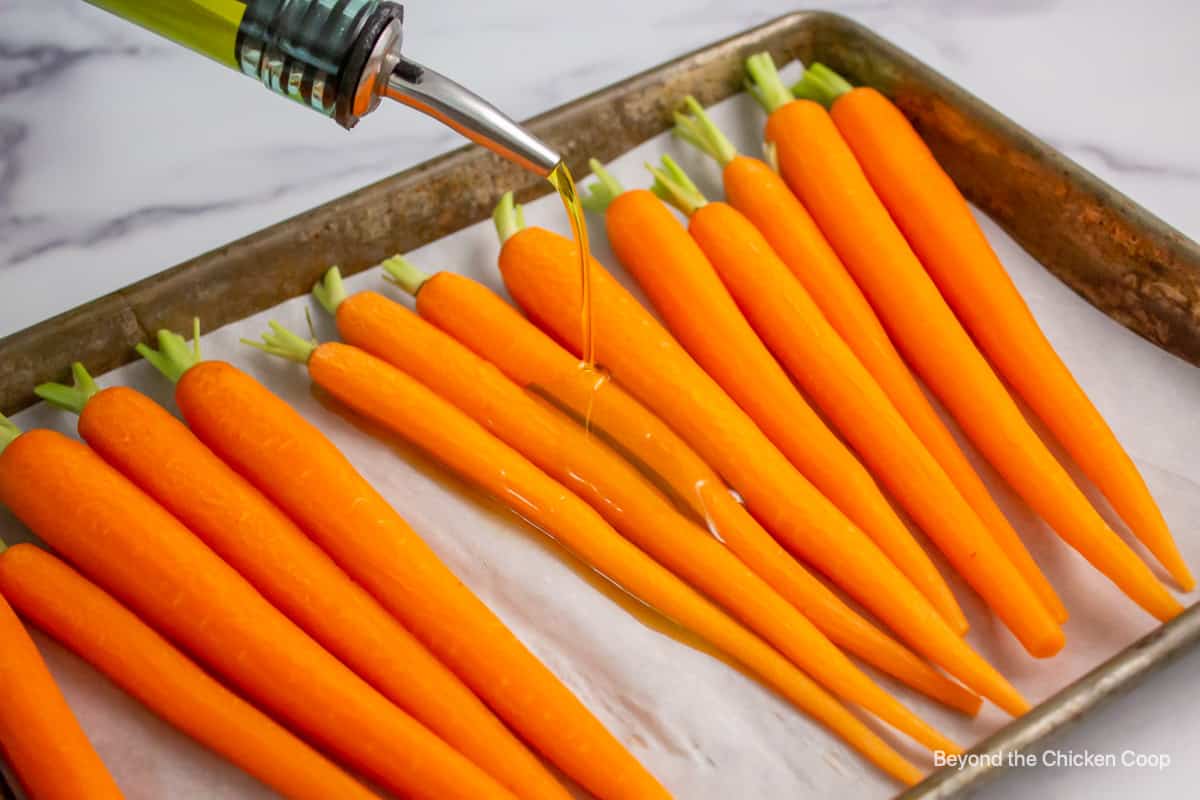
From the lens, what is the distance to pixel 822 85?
142cm

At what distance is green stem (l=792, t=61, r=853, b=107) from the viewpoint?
141 cm

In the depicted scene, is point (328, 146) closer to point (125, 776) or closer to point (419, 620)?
point (419, 620)

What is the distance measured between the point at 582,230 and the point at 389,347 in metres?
0.20

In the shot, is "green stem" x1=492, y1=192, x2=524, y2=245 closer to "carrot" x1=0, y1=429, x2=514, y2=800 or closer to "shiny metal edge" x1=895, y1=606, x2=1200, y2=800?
"carrot" x1=0, y1=429, x2=514, y2=800

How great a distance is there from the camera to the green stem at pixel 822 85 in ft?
4.63

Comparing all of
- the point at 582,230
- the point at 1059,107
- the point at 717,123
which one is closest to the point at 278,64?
the point at 582,230

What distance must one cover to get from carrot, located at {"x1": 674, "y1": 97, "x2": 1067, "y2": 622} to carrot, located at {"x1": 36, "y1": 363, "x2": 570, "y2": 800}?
16.7 inches

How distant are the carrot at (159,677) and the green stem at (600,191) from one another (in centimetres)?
60

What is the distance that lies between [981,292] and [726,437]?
0.30m

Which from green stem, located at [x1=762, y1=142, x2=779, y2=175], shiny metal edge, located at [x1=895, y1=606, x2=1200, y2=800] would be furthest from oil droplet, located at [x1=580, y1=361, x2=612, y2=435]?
shiny metal edge, located at [x1=895, y1=606, x2=1200, y2=800]

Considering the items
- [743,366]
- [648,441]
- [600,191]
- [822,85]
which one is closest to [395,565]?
[648,441]

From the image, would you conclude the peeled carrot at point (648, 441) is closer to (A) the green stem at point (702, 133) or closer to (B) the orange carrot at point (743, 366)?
(B) the orange carrot at point (743, 366)

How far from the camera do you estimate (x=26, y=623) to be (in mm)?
1014

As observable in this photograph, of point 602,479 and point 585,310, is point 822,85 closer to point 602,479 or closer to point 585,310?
point 585,310
